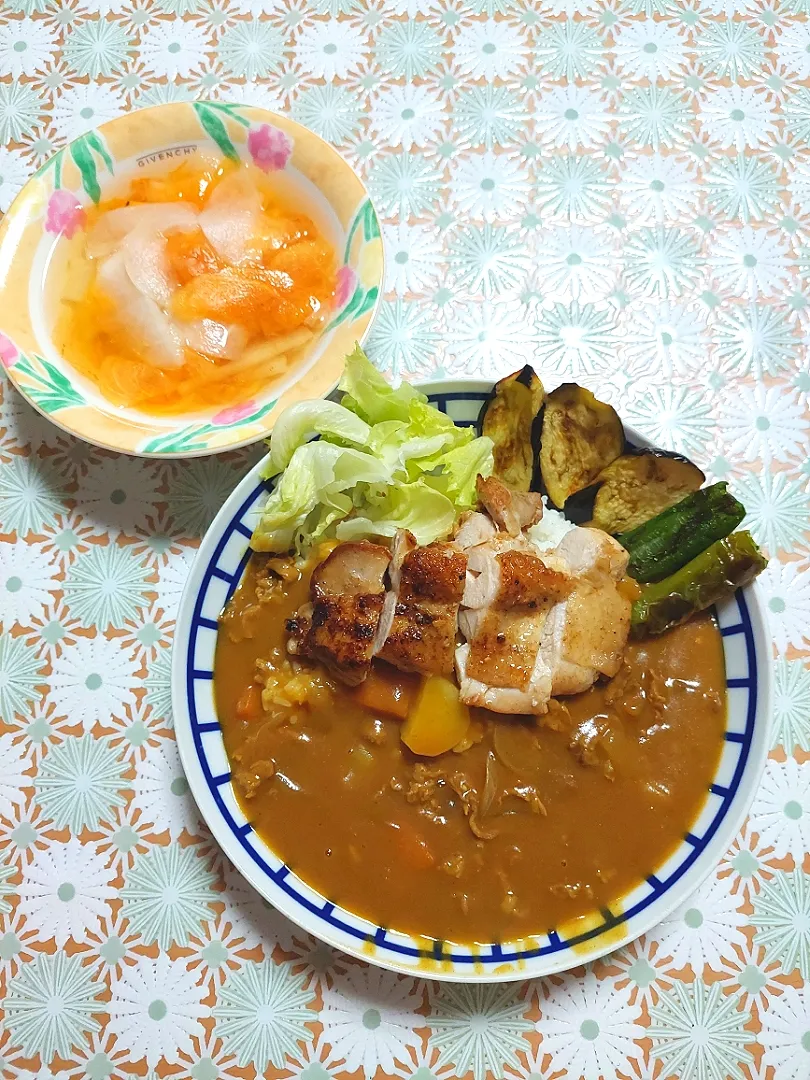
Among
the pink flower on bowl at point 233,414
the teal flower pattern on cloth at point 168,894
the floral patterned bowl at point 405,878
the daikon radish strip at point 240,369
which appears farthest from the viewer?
the daikon radish strip at point 240,369

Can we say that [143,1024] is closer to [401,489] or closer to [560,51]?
[401,489]

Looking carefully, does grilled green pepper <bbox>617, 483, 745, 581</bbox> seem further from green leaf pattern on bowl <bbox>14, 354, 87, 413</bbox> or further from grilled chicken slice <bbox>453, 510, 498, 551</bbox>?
green leaf pattern on bowl <bbox>14, 354, 87, 413</bbox>

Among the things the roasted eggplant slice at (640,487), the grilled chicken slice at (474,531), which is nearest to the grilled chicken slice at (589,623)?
the roasted eggplant slice at (640,487)

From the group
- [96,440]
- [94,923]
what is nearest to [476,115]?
[96,440]

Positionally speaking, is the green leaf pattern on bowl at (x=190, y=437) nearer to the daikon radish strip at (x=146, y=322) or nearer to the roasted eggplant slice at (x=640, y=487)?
the daikon radish strip at (x=146, y=322)

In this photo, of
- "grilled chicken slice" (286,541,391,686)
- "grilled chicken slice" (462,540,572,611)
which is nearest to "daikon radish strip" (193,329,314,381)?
"grilled chicken slice" (286,541,391,686)

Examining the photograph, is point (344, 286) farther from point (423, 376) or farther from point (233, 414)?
point (233, 414)

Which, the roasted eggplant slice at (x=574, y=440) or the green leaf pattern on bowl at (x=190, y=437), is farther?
the green leaf pattern on bowl at (x=190, y=437)

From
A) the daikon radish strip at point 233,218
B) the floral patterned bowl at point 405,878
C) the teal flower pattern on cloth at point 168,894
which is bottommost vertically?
the teal flower pattern on cloth at point 168,894
